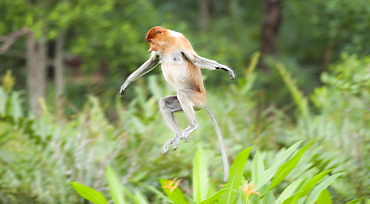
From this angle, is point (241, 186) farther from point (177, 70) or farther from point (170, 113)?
point (177, 70)

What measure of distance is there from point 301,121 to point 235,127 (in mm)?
909

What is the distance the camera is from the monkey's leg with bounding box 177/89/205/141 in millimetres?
1668

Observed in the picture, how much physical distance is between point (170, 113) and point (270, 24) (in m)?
11.0

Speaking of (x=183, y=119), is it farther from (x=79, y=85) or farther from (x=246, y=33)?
(x=246, y=33)

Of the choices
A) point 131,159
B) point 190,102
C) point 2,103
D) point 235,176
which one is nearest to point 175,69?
point 190,102

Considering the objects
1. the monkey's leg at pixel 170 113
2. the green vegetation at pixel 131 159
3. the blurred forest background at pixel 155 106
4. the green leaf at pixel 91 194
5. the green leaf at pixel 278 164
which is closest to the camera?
the monkey's leg at pixel 170 113

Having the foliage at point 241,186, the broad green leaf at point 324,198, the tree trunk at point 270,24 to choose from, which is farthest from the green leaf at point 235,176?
the tree trunk at point 270,24

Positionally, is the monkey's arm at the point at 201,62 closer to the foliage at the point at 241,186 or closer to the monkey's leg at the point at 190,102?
the monkey's leg at the point at 190,102

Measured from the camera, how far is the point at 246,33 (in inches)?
672

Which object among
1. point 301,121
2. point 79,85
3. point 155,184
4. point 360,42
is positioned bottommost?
point 155,184

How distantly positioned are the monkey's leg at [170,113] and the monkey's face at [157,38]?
0.19 meters

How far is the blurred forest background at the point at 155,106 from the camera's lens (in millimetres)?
5387

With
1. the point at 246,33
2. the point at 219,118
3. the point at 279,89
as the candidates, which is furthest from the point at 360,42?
the point at 219,118

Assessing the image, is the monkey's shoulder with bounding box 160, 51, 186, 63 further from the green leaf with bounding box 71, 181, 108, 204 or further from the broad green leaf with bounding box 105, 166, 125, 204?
the broad green leaf with bounding box 105, 166, 125, 204
